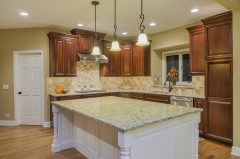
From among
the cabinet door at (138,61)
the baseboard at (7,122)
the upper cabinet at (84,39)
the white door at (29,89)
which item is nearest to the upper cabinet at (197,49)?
the cabinet door at (138,61)

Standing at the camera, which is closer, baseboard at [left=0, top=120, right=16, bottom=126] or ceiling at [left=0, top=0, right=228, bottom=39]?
ceiling at [left=0, top=0, right=228, bottom=39]

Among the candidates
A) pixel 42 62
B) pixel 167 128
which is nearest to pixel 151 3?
pixel 167 128

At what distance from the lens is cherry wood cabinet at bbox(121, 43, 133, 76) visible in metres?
5.78

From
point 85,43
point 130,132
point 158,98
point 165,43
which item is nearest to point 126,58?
point 165,43

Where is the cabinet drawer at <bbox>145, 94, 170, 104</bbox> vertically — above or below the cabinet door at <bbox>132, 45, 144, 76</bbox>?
below

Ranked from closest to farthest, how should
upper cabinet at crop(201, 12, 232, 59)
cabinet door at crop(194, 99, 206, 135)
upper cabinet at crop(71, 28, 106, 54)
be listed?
upper cabinet at crop(201, 12, 232, 59)
cabinet door at crop(194, 99, 206, 135)
upper cabinet at crop(71, 28, 106, 54)

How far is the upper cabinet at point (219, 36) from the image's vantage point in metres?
3.10

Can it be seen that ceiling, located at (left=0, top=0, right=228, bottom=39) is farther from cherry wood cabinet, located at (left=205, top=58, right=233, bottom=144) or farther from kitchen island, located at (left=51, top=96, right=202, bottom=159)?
kitchen island, located at (left=51, top=96, right=202, bottom=159)

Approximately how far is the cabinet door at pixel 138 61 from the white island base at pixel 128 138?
3056 millimetres

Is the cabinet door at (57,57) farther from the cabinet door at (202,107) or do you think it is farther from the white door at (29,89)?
the cabinet door at (202,107)

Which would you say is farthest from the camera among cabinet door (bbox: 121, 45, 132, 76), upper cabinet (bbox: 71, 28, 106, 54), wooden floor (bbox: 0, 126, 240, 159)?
cabinet door (bbox: 121, 45, 132, 76)

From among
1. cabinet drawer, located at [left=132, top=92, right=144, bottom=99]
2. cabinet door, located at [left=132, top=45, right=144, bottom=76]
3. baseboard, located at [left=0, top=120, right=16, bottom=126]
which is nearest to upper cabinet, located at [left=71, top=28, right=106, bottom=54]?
cabinet door, located at [left=132, top=45, right=144, bottom=76]

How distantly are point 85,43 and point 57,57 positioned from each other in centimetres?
95

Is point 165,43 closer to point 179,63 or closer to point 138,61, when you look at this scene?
point 179,63
